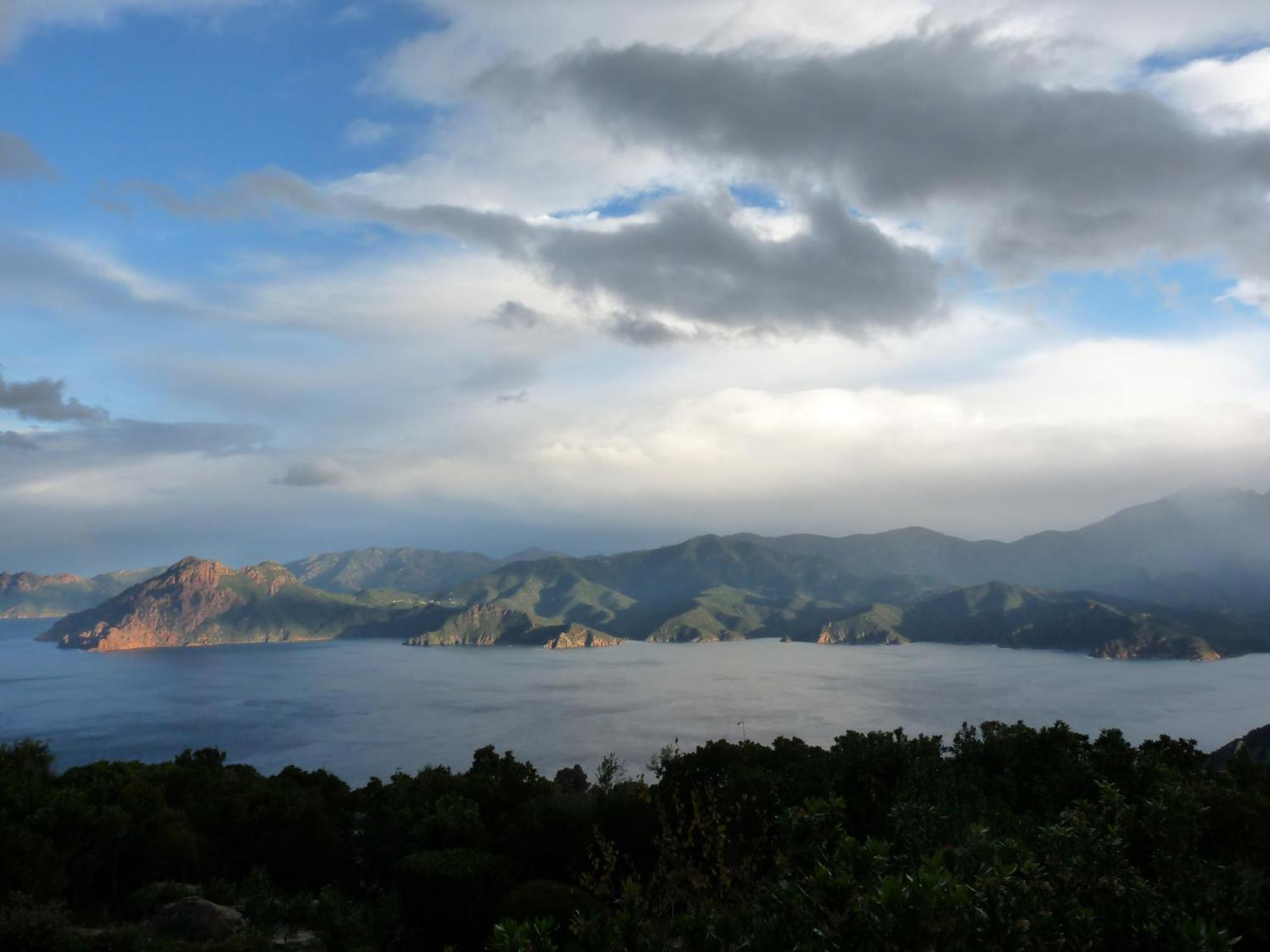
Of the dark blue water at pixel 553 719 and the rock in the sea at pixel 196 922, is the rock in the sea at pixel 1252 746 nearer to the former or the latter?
the dark blue water at pixel 553 719

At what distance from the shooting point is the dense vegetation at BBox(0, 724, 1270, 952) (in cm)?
828

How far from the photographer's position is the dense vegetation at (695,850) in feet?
27.2

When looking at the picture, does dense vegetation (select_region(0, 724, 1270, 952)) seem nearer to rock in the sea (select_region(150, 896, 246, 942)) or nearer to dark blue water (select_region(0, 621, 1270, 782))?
rock in the sea (select_region(150, 896, 246, 942))

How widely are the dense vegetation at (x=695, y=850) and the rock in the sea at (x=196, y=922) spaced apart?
4.59 feet

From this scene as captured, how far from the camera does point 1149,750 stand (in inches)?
1334

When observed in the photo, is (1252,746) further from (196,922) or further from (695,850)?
(196,922)

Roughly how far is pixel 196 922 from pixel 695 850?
15.7m

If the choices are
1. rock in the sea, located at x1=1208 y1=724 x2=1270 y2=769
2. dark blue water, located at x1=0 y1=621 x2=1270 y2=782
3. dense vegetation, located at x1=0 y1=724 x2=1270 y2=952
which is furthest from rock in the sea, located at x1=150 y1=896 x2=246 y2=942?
rock in the sea, located at x1=1208 y1=724 x2=1270 y2=769

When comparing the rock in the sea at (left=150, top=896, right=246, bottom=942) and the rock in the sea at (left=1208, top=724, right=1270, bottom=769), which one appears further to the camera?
the rock in the sea at (left=1208, top=724, right=1270, bottom=769)

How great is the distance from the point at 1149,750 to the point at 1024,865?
31999mm

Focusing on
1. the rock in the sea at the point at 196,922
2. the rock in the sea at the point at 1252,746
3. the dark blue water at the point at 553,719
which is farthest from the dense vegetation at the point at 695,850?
the dark blue water at the point at 553,719

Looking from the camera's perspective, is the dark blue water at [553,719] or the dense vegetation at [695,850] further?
the dark blue water at [553,719]

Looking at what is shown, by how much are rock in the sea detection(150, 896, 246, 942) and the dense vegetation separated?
4.59 ft

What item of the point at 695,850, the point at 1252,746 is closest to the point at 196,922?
the point at 695,850
